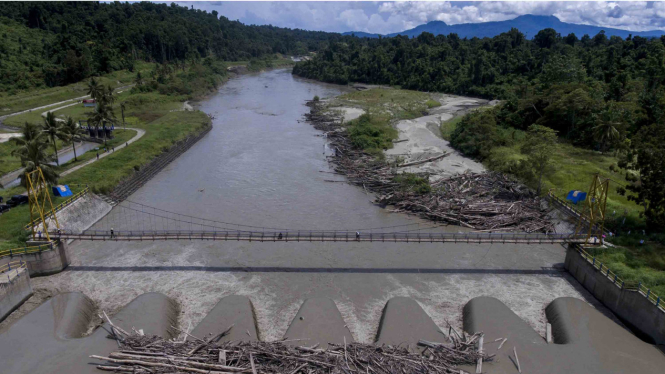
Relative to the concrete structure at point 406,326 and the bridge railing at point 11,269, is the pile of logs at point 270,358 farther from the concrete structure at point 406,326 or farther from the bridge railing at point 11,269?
the bridge railing at point 11,269

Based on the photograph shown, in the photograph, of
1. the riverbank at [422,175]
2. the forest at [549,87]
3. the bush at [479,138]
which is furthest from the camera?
the bush at [479,138]

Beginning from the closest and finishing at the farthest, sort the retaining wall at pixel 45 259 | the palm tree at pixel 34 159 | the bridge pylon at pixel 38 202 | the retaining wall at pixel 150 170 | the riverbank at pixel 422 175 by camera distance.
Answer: the retaining wall at pixel 45 259, the bridge pylon at pixel 38 202, the palm tree at pixel 34 159, the riverbank at pixel 422 175, the retaining wall at pixel 150 170

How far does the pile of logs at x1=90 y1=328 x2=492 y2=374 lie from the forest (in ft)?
73.7

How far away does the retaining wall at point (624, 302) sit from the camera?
917 inches

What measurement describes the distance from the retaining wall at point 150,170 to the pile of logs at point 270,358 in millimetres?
26251

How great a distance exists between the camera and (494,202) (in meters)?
41.4

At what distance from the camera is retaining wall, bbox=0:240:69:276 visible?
93.8 ft

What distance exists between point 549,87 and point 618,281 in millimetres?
51867

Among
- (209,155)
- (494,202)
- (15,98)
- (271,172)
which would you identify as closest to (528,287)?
(494,202)

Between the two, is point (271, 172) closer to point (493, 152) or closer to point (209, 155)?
point (209, 155)

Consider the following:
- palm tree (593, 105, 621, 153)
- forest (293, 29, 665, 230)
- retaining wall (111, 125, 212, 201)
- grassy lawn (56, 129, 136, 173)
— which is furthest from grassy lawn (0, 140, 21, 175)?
palm tree (593, 105, 621, 153)

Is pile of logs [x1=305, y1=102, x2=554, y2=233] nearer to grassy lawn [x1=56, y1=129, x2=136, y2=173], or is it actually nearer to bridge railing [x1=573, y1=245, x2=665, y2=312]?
bridge railing [x1=573, y1=245, x2=665, y2=312]

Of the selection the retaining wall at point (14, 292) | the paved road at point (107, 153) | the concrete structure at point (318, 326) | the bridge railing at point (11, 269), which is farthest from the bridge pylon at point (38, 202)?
the concrete structure at point (318, 326)

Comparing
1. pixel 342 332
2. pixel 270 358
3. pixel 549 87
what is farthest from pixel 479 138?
pixel 270 358
